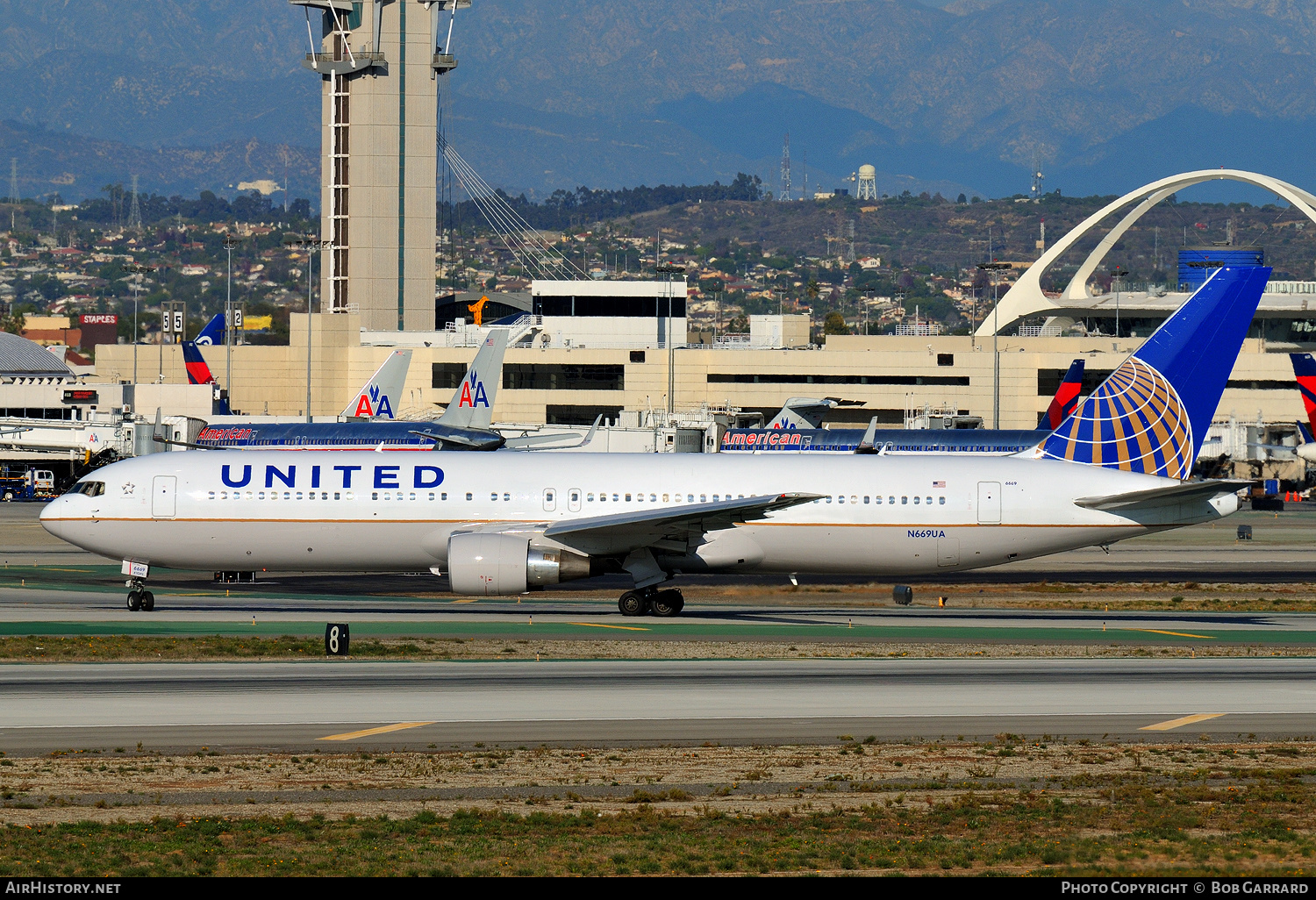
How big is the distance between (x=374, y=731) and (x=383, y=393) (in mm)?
69564

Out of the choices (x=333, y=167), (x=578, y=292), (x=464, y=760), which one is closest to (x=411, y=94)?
(x=333, y=167)

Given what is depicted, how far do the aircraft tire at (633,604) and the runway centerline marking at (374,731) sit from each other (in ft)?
50.7

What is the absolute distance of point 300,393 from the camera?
13412 centimetres

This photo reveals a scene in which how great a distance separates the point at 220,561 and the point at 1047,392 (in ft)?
335

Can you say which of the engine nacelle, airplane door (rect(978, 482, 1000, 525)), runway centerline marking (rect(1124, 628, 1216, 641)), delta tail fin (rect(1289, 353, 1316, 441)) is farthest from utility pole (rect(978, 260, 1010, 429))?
the engine nacelle

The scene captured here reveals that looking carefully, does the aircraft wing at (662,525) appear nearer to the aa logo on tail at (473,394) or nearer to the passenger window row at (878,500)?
the passenger window row at (878,500)

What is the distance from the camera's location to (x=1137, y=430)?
141 feet

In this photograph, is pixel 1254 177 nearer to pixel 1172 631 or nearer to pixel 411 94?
pixel 411 94

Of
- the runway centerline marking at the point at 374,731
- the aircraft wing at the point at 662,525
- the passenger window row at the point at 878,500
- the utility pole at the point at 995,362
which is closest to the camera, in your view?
the runway centerline marking at the point at 374,731

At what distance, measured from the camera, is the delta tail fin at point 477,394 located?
3253 inches

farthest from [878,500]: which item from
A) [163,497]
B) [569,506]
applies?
[163,497]

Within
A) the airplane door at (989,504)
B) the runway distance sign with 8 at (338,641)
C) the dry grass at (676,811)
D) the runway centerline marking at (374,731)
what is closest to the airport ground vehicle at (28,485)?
the runway distance sign with 8 at (338,641)

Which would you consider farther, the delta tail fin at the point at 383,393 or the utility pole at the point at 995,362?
the utility pole at the point at 995,362

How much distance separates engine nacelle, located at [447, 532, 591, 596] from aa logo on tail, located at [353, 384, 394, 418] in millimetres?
53398
